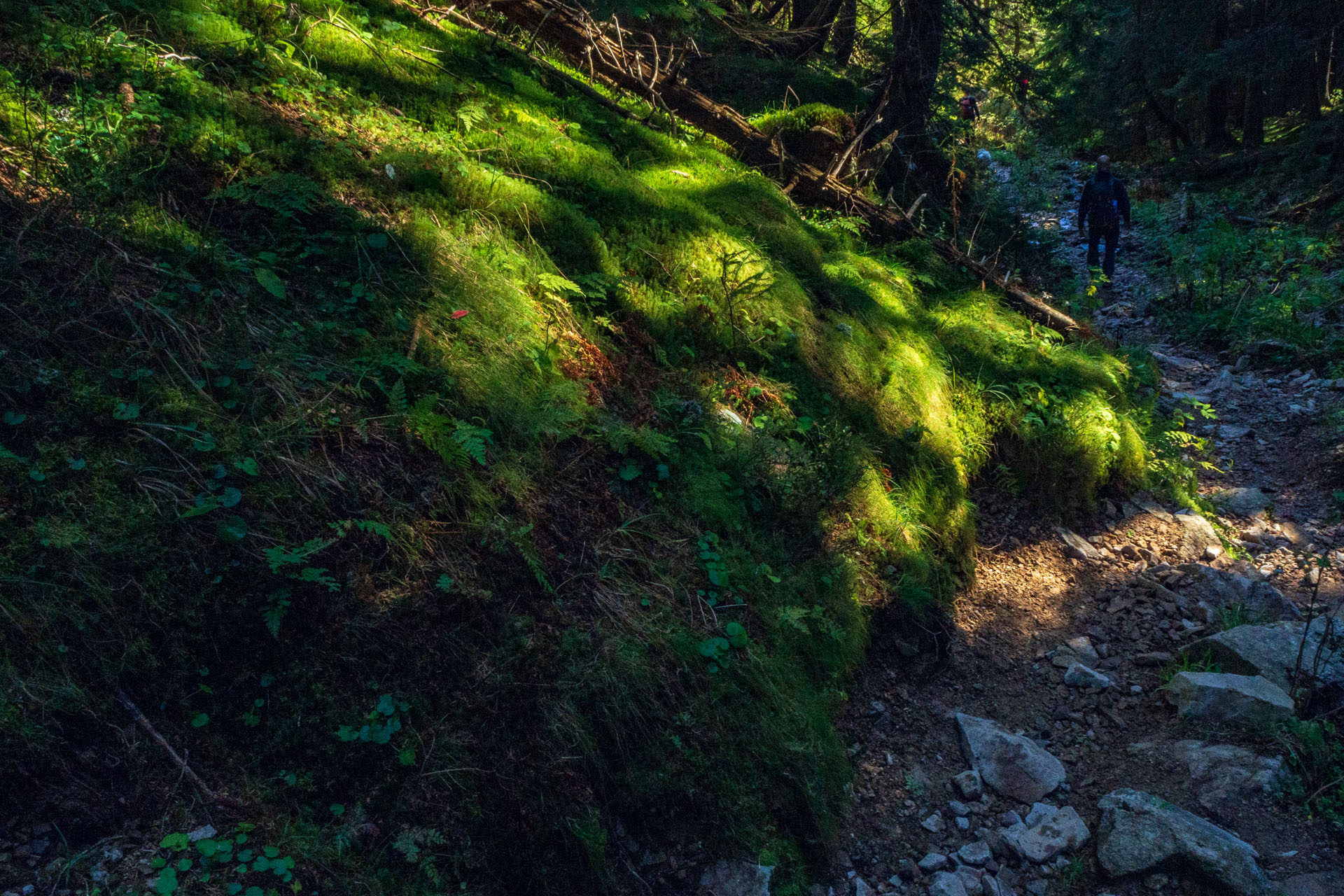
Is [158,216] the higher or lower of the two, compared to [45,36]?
lower

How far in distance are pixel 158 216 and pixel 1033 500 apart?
6.56m

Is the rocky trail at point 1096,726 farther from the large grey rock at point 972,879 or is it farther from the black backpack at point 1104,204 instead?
the black backpack at point 1104,204

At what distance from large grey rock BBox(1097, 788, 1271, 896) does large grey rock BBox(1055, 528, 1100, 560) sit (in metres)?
2.65

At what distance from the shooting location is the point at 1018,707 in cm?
480

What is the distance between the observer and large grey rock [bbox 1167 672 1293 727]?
167 inches

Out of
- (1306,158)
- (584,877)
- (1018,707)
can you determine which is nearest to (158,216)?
(584,877)

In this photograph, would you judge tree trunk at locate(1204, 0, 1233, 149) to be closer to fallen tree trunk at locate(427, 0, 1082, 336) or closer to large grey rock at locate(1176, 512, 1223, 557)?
fallen tree trunk at locate(427, 0, 1082, 336)

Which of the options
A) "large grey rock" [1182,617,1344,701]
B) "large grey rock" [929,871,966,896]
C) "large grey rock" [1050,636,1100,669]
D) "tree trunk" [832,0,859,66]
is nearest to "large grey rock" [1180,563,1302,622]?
"large grey rock" [1182,617,1344,701]

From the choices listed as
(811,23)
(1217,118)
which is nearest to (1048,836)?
(811,23)

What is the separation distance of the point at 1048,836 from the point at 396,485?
3.79m

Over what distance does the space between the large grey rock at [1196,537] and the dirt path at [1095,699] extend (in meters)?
0.02

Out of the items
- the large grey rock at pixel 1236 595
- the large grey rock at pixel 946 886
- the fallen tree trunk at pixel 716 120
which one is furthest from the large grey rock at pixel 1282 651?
the fallen tree trunk at pixel 716 120

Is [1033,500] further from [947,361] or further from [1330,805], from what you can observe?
[1330,805]

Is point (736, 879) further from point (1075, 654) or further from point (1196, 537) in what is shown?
point (1196, 537)
